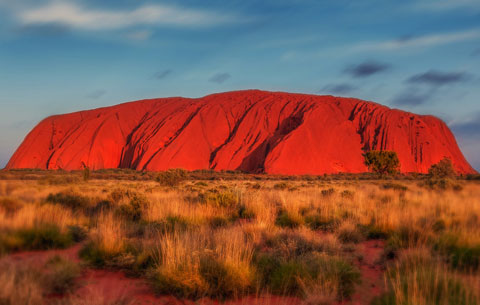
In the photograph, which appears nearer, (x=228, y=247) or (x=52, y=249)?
(x=228, y=247)

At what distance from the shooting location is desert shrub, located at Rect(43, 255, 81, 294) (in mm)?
3711

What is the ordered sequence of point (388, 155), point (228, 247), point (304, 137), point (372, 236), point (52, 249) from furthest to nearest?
point (304, 137) < point (388, 155) < point (372, 236) < point (52, 249) < point (228, 247)

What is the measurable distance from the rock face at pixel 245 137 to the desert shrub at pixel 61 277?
42.4 m

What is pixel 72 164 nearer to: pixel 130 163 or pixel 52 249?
pixel 130 163

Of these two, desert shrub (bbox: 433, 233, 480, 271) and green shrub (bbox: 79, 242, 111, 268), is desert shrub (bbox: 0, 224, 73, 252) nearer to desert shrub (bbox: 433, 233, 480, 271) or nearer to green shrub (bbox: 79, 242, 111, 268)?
green shrub (bbox: 79, 242, 111, 268)

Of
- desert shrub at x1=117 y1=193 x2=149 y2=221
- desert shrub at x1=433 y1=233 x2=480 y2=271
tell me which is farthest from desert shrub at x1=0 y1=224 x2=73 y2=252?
desert shrub at x1=433 y1=233 x2=480 y2=271

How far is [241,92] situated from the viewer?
64.2 metres

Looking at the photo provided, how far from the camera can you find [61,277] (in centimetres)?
381

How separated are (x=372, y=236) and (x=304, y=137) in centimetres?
4399

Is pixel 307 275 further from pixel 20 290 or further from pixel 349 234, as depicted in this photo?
pixel 20 290

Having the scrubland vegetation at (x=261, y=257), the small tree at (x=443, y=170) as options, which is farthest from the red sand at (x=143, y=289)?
the small tree at (x=443, y=170)

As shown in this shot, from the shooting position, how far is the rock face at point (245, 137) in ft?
166

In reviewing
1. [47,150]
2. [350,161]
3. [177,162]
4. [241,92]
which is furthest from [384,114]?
[47,150]

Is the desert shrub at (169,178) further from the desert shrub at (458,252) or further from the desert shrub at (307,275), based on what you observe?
the desert shrub at (458,252)
